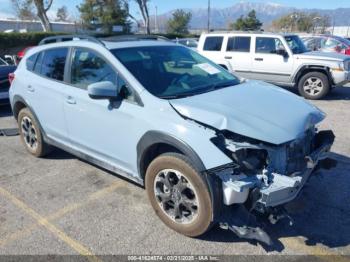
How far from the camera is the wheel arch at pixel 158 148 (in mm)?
2850

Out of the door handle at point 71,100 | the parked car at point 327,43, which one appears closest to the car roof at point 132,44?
Answer: the door handle at point 71,100

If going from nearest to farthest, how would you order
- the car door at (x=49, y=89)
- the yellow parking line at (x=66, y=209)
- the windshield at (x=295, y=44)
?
1. the yellow parking line at (x=66, y=209)
2. the car door at (x=49, y=89)
3. the windshield at (x=295, y=44)

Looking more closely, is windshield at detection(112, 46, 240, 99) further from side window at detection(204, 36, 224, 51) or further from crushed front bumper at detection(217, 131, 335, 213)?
side window at detection(204, 36, 224, 51)

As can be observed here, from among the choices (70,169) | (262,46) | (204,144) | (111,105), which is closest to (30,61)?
(70,169)

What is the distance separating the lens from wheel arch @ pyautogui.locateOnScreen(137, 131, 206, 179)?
285cm

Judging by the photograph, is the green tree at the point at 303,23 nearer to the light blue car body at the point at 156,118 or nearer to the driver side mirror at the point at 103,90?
the light blue car body at the point at 156,118

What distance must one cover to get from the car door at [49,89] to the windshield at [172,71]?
107cm

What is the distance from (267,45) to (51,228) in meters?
8.36

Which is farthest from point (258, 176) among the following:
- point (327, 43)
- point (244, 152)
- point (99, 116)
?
point (327, 43)

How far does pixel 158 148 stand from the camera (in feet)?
10.9

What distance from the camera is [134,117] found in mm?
3328

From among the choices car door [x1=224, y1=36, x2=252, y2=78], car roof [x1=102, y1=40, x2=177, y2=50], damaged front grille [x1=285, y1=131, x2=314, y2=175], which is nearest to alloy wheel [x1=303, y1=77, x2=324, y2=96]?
car door [x1=224, y1=36, x2=252, y2=78]

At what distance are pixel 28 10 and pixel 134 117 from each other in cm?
4705

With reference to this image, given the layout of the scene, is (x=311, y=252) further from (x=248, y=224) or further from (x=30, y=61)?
(x=30, y=61)
